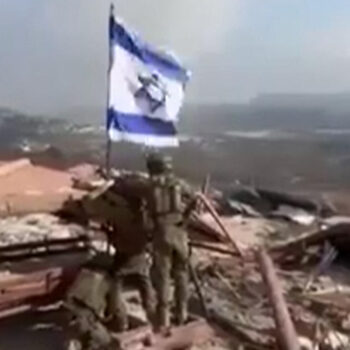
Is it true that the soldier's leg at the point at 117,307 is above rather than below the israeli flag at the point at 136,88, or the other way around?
below

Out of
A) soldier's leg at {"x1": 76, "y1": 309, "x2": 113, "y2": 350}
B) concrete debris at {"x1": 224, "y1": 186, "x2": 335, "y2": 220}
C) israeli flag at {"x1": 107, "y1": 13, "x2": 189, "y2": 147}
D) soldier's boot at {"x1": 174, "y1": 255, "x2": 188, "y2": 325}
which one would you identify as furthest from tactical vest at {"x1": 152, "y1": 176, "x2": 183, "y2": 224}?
concrete debris at {"x1": 224, "y1": 186, "x2": 335, "y2": 220}

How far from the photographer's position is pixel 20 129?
30.0 m

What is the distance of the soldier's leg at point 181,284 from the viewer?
27.1 feet

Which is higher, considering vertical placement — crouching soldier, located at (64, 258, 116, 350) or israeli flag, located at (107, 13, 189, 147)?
israeli flag, located at (107, 13, 189, 147)

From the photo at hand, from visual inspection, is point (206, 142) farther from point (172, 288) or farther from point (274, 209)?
point (172, 288)

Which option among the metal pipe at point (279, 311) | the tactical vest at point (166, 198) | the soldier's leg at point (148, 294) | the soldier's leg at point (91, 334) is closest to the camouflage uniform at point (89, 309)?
the soldier's leg at point (91, 334)

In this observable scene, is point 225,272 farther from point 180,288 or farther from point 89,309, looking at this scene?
point 89,309

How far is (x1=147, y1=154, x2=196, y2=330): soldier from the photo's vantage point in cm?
804

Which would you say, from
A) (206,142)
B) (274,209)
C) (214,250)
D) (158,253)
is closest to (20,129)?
(206,142)

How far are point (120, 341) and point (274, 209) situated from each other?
7911mm

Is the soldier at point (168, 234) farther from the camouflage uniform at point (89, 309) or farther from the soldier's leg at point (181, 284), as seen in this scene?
the camouflage uniform at point (89, 309)

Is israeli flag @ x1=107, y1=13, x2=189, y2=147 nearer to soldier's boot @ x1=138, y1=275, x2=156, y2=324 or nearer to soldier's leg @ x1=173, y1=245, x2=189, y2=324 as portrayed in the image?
soldier's leg @ x1=173, y1=245, x2=189, y2=324

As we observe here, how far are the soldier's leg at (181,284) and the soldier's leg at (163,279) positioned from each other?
91mm

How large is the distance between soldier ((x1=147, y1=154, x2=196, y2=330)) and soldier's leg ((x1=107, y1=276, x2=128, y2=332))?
0.28 metres
